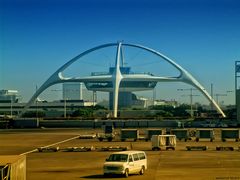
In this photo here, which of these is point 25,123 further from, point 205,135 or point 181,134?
point 205,135

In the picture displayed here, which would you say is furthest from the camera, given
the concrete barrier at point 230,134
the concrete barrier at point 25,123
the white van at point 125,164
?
the concrete barrier at point 25,123

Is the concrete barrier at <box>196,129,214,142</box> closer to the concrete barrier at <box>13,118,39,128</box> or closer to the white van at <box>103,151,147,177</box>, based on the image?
the white van at <box>103,151,147,177</box>

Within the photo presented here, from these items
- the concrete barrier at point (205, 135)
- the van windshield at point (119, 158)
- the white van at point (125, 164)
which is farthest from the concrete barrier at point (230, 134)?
the van windshield at point (119, 158)

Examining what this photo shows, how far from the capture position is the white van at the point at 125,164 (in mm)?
29953

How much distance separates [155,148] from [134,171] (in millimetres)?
24511

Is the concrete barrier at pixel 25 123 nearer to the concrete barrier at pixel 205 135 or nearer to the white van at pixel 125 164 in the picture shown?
the concrete barrier at pixel 205 135

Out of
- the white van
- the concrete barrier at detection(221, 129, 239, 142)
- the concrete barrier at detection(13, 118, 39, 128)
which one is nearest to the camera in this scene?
the white van

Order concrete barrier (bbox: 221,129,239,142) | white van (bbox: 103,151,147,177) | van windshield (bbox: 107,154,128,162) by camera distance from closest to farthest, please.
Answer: white van (bbox: 103,151,147,177) → van windshield (bbox: 107,154,128,162) → concrete barrier (bbox: 221,129,239,142)

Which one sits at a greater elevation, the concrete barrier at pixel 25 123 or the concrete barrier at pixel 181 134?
the concrete barrier at pixel 25 123

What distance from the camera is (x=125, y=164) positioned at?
98.7ft

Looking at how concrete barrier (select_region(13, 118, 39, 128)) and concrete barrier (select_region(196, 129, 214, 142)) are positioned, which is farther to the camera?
concrete barrier (select_region(13, 118, 39, 128))

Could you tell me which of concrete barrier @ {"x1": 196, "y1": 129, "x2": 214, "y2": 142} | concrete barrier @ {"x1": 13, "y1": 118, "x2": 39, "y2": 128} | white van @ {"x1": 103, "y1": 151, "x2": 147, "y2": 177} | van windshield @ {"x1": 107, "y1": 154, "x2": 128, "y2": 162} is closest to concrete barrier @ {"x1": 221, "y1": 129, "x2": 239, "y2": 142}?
concrete barrier @ {"x1": 196, "y1": 129, "x2": 214, "y2": 142}

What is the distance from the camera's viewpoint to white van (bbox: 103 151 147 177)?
98.3 feet

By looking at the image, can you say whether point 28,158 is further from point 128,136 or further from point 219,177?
point 128,136
